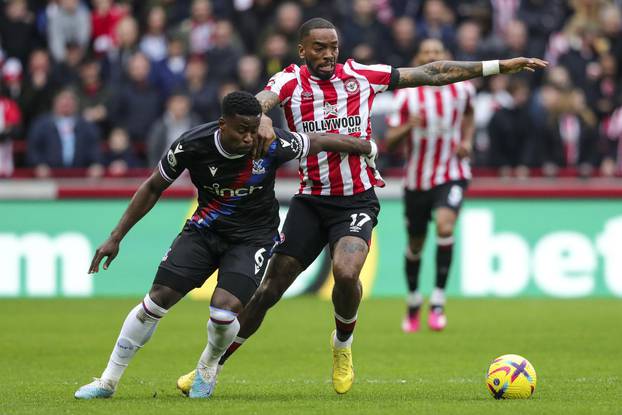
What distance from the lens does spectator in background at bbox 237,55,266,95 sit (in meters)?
18.6

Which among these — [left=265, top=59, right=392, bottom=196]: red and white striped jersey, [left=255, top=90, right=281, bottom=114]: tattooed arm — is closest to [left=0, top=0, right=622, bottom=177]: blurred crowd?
[left=265, top=59, right=392, bottom=196]: red and white striped jersey

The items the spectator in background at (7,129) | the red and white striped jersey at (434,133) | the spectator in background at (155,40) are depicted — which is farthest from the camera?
the spectator in background at (155,40)

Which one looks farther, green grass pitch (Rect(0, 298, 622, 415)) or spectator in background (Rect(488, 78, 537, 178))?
spectator in background (Rect(488, 78, 537, 178))

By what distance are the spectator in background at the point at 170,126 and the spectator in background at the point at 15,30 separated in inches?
127

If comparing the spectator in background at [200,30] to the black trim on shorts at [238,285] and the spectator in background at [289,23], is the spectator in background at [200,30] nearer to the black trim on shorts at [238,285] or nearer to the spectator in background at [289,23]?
the spectator in background at [289,23]

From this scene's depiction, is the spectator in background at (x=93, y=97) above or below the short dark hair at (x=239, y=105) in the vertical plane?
below

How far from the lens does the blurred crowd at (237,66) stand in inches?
731

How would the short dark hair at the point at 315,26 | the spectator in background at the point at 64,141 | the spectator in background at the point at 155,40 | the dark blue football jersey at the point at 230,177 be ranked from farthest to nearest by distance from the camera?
1. the spectator in background at the point at 155,40
2. the spectator in background at the point at 64,141
3. the short dark hair at the point at 315,26
4. the dark blue football jersey at the point at 230,177

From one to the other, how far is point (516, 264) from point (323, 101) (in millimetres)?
8774

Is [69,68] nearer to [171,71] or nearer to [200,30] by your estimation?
[171,71]

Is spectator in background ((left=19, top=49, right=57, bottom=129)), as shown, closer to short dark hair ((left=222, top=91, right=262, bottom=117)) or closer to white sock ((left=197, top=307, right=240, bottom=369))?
white sock ((left=197, top=307, right=240, bottom=369))

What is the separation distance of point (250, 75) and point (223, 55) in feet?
4.00

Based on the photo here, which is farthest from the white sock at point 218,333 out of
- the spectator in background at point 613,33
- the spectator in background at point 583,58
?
the spectator in background at point 613,33

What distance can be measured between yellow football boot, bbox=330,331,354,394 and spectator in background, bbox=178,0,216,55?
38.8ft
